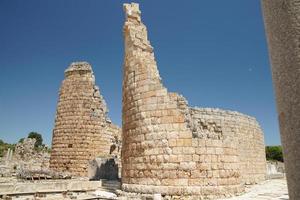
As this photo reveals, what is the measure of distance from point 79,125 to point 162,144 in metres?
9.85

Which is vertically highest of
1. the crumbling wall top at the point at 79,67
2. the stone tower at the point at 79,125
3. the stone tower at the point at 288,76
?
the crumbling wall top at the point at 79,67

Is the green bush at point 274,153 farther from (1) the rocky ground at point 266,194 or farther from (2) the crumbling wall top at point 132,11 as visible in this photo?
(2) the crumbling wall top at point 132,11

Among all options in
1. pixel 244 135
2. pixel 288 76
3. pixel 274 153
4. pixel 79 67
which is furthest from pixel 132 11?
pixel 274 153

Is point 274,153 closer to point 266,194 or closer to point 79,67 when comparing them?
point 79,67

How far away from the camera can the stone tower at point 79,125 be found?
667 inches

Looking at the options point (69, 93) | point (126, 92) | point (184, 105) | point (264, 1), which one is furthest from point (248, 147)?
point (264, 1)

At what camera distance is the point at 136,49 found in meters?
10.3

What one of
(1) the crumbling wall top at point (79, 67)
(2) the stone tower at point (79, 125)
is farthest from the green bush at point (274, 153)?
(1) the crumbling wall top at point (79, 67)

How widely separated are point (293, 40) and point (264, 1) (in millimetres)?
341

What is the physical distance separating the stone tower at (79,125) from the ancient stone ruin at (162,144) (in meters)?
7.34

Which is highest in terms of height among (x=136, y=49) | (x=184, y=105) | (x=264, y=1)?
(x=136, y=49)

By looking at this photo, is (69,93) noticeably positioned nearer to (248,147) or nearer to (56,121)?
(56,121)

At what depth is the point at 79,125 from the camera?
17.2m

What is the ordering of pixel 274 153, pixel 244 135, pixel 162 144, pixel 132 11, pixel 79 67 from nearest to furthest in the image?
pixel 162 144 → pixel 132 11 → pixel 244 135 → pixel 79 67 → pixel 274 153
